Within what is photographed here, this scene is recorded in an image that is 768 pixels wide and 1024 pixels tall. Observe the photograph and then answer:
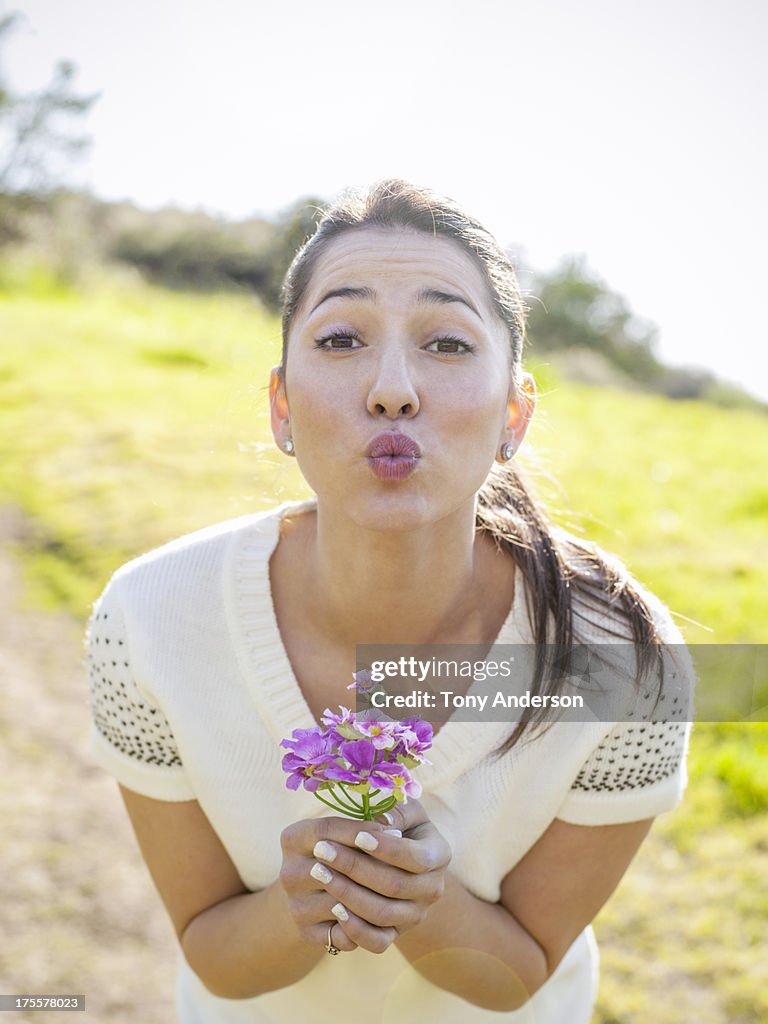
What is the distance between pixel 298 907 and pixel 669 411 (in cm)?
1028

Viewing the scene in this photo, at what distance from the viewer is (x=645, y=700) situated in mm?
2340

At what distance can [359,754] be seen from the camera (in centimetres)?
148

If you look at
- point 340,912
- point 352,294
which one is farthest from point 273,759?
point 352,294

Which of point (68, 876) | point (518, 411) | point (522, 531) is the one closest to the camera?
point (518, 411)

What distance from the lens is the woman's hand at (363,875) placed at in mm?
1638

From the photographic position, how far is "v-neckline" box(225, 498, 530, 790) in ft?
7.68

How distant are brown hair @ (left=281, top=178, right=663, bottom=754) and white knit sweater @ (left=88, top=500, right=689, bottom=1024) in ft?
0.25

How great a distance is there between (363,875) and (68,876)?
3.01 metres

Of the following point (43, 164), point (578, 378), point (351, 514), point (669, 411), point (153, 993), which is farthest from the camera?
point (43, 164)

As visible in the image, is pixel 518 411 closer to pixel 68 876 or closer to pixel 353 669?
pixel 353 669

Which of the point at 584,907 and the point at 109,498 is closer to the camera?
the point at 584,907

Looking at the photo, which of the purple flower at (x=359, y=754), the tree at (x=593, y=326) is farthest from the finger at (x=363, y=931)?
the tree at (x=593, y=326)

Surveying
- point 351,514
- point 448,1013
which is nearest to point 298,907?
point 351,514

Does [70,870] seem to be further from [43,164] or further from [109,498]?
[43,164]
